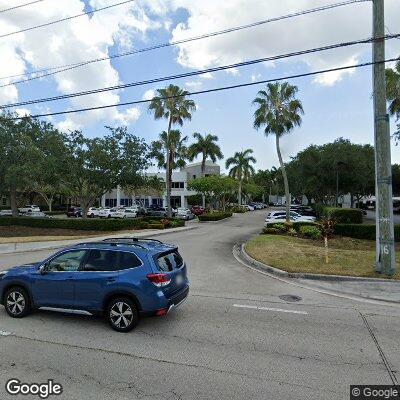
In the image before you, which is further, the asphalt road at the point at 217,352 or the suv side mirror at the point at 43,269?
the suv side mirror at the point at 43,269


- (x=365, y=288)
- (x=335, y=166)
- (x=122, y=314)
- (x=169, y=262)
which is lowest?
(x=365, y=288)

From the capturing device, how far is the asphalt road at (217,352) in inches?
186

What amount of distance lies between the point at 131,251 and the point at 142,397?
285 cm

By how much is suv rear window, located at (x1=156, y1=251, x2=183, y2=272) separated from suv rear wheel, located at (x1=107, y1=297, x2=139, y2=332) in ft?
2.62

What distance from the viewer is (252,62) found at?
11.9 m

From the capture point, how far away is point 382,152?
11.9m

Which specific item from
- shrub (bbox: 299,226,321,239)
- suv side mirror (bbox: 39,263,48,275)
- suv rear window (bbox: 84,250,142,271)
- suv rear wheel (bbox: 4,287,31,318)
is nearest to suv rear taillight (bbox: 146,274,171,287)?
suv rear window (bbox: 84,250,142,271)

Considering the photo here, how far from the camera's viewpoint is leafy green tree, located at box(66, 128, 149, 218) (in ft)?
104

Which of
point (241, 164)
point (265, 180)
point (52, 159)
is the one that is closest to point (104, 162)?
point (52, 159)

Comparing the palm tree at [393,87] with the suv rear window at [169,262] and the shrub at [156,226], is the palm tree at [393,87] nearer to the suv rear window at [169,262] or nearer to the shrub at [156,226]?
the shrub at [156,226]

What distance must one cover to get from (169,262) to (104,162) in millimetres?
25441

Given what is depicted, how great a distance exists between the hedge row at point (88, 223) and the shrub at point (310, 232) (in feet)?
39.8

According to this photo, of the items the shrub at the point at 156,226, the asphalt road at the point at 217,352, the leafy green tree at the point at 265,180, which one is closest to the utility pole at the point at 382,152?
the asphalt road at the point at 217,352

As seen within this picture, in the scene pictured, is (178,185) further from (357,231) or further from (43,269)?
(43,269)
